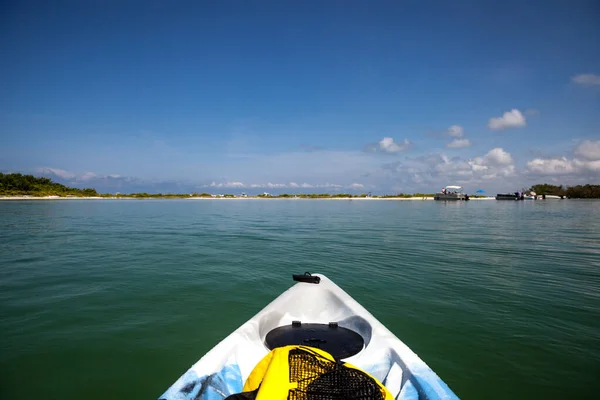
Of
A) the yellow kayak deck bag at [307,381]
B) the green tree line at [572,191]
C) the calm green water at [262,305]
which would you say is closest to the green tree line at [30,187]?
the calm green water at [262,305]

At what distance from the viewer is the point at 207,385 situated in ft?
8.30

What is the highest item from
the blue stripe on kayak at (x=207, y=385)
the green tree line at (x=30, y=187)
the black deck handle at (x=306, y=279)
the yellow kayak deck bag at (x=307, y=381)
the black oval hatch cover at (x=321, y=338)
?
the green tree line at (x=30, y=187)

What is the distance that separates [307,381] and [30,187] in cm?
8229

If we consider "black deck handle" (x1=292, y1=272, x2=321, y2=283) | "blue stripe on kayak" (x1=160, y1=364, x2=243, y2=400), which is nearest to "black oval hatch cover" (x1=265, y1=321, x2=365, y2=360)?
"blue stripe on kayak" (x1=160, y1=364, x2=243, y2=400)

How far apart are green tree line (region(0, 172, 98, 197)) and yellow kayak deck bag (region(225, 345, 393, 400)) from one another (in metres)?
77.0

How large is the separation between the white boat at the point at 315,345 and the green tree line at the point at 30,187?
75499 millimetres

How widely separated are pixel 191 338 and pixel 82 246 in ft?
33.6

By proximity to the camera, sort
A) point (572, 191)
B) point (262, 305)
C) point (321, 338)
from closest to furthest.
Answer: point (321, 338) < point (262, 305) < point (572, 191)

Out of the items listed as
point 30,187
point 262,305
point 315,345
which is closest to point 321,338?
point 315,345

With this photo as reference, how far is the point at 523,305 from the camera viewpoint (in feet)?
20.3

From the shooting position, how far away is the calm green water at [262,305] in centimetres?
389

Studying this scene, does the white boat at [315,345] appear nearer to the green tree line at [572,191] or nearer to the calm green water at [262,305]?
the calm green water at [262,305]

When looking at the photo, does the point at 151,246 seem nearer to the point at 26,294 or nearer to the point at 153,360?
the point at 26,294

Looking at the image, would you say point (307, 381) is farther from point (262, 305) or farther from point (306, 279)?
point (262, 305)
